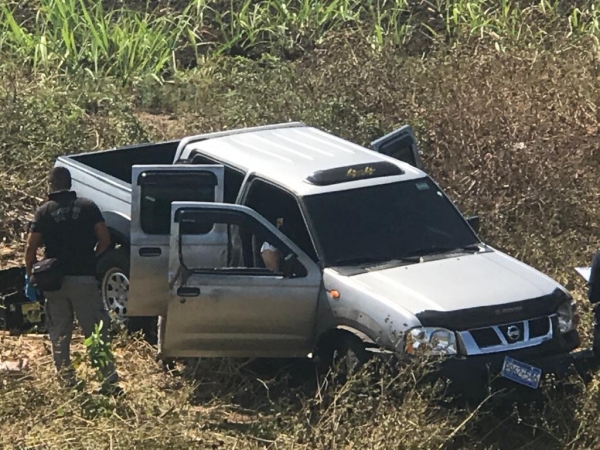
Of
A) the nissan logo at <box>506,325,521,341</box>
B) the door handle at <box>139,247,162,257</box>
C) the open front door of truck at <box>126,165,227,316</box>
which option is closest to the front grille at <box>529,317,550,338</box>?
the nissan logo at <box>506,325,521,341</box>

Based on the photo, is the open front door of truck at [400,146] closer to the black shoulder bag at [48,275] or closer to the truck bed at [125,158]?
the truck bed at [125,158]

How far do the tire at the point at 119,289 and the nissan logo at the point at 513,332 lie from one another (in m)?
2.95

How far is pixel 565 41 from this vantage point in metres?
13.5

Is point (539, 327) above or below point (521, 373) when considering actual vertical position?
above

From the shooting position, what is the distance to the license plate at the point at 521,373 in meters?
6.96

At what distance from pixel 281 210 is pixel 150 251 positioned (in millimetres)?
966

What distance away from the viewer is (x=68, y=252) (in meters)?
7.66

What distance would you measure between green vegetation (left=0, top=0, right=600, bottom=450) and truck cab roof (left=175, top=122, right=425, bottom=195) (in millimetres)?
1388

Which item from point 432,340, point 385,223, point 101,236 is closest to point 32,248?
point 101,236

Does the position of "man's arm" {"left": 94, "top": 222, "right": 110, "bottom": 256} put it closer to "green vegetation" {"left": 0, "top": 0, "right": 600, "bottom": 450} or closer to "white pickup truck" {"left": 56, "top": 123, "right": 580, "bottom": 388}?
"white pickup truck" {"left": 56, "top": 123, "right": 580, "bottom": 388}

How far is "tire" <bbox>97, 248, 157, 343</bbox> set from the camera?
880 cm

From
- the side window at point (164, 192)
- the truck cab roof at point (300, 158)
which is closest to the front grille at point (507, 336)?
the truck cab roof at point (300, 158)

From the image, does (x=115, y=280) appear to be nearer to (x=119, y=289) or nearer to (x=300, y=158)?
(x=119, y=289)

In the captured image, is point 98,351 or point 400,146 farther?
point 400,146
